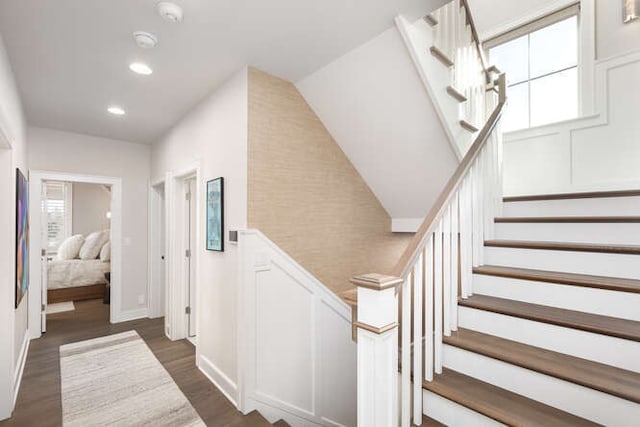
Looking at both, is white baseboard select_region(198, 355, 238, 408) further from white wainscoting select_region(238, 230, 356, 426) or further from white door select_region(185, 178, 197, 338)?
white door select_region(185, 178, 197, 338)

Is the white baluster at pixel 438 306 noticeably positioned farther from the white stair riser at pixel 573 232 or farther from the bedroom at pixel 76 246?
the bedroom at pixel 76 246

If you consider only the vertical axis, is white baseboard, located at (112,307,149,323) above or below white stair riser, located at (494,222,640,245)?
below

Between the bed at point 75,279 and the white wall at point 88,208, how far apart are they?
2.22m

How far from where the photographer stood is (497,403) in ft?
4.34

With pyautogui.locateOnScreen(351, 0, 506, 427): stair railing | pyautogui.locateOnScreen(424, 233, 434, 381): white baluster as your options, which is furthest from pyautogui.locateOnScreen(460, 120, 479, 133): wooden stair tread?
pyautogui.locateOnScreen(424, 233, 434, 381): white baluster

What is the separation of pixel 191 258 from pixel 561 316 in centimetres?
361

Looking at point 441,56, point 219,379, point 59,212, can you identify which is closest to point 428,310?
point 441,56

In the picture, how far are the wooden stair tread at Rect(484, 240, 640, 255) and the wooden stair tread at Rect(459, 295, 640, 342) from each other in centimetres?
37

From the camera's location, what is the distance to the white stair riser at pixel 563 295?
142cm

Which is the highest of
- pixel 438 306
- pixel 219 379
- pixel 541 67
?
pixel 541 67

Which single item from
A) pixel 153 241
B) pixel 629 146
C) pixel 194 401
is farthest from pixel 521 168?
pixel 153 241

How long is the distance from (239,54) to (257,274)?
1698 mm

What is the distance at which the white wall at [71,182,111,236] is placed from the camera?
713 centimetres

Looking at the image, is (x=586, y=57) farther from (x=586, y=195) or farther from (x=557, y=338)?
(x=557, y=338)
